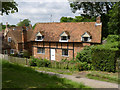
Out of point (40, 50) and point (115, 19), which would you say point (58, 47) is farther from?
point (115, 19)

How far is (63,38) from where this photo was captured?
2552cm

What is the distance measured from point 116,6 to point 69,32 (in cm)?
1184

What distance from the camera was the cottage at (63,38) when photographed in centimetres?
2411

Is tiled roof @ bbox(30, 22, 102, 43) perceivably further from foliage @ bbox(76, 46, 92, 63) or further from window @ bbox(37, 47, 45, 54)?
foliage @ bbox(76, 46, 92, 63)

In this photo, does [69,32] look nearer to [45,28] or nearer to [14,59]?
[45,28]

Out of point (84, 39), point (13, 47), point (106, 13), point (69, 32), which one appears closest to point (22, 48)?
point (13, 47)

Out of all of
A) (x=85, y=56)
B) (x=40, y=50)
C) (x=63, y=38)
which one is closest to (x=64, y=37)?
(x=63, y=38)

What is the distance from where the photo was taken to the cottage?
79.1ft

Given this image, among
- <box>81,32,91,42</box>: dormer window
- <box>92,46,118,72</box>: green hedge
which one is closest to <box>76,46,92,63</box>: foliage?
<box>81,32,91,42</box>: dormer window

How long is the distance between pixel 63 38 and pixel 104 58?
10.4 m

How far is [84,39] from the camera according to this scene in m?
24.2

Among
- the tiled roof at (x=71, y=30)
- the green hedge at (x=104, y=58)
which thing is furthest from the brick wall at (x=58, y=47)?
the green hedge at (x=104, y=58)

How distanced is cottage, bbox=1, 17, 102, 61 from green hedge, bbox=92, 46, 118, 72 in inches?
247

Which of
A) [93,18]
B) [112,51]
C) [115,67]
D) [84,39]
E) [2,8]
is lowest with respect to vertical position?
[115,67]
